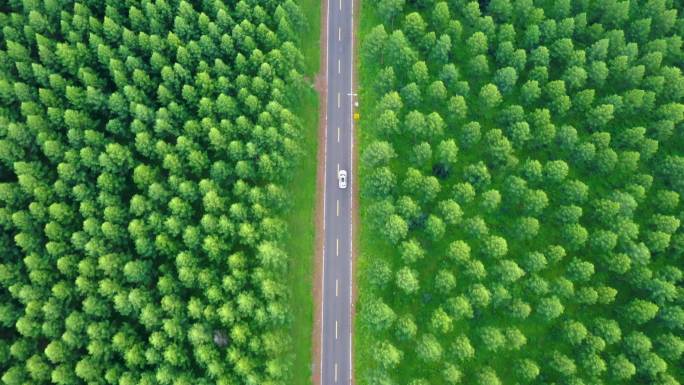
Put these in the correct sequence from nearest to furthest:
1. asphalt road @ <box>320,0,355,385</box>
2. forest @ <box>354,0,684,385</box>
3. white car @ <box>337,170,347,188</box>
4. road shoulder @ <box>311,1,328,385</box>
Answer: forest @ <box>354,0,684,385</box> < road shoulder @ <box>311,1,328,385</box> < asphalt road @ <box>320,0,355,385</box> < white car @ <box>337,170,347,188</box>

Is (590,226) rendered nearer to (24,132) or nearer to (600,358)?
(600,358)

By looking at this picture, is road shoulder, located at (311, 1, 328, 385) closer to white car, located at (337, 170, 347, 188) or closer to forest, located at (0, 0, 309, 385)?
white car, located at (337, 170, 347, 188)

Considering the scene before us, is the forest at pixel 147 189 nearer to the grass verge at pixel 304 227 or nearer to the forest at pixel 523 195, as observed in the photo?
the grass verge at pixel 304 227

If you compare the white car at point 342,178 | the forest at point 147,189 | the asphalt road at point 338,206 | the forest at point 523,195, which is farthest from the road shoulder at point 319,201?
the forest at point 523,195

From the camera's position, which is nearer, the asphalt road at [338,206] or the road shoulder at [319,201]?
the road shoulder at [319,201]

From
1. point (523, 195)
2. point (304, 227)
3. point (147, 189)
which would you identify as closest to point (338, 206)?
point (304, 227)

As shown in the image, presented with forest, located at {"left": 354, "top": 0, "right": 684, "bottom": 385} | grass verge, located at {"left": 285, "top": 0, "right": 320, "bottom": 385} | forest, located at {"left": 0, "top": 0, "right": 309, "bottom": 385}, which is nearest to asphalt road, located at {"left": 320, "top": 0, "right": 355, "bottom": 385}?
grass verge, located at {"left": 285, "top": 0, "right": 320, "bottom": 385}

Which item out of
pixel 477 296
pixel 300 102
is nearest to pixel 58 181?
pixel 300 102
